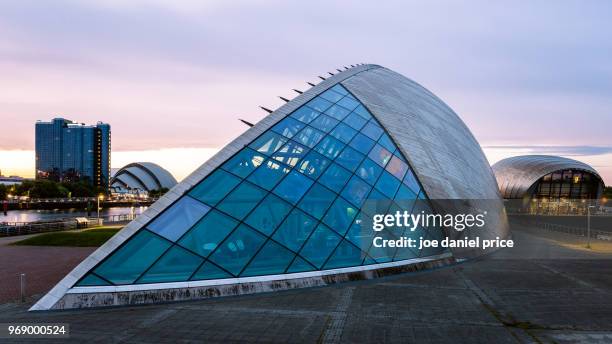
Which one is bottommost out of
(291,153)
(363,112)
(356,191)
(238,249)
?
(238,249)

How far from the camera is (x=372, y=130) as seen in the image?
67.2 feet

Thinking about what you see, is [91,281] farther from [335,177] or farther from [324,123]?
[324,123]

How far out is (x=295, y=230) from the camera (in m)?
14.9

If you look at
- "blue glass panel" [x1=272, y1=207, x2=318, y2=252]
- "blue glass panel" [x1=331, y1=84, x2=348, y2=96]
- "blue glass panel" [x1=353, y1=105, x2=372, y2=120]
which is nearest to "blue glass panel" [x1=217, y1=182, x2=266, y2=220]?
"blue glass panel" [x1=272, y1=207, x2=318, y2=252]

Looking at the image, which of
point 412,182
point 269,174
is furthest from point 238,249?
point 412,182

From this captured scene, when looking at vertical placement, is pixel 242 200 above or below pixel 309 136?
below

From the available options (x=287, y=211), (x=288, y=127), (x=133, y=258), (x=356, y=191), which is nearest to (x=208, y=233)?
(x=133, y=258)

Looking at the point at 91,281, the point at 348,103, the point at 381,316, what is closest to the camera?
the point at 381,316

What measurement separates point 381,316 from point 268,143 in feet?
28.5

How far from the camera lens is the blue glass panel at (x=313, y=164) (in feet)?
54.9

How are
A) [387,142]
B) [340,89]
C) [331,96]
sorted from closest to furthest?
1. [387,142]
2. [331,96]
3. [340,89]

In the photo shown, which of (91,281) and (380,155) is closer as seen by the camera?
(91,281)

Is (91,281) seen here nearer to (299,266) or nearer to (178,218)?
(178,218)

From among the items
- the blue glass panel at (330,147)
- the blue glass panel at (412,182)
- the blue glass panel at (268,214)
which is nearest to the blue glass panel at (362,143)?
the blue glass panel at (330,147)
